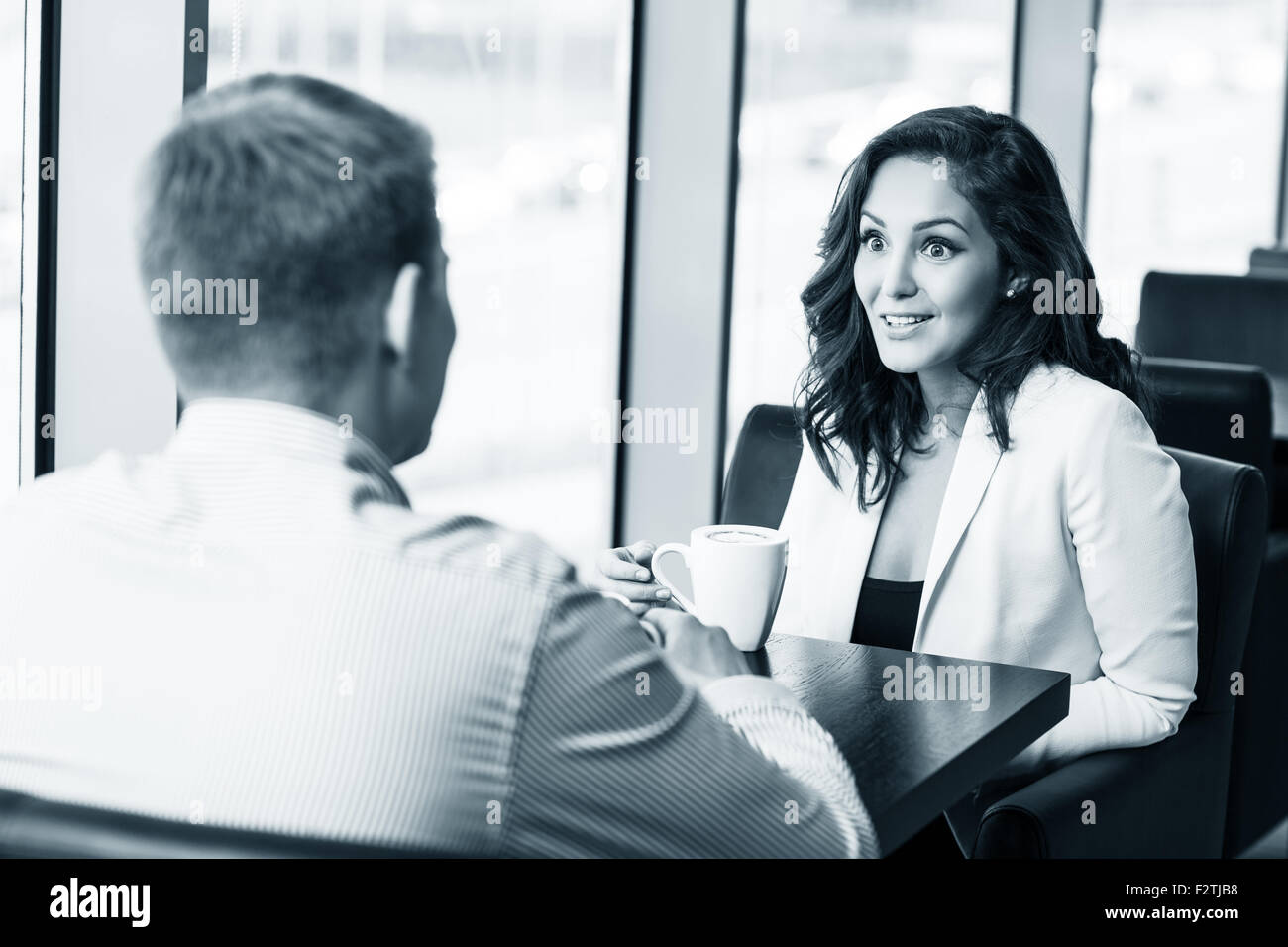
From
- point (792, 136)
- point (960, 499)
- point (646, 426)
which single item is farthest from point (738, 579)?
point (792, 136)

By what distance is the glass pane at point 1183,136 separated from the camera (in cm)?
584

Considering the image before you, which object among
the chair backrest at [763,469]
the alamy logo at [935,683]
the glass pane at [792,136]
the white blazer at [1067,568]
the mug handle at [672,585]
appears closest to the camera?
the alamy logo at [935,683]

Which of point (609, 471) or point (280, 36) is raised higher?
point (280, 36)

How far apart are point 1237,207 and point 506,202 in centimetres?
575

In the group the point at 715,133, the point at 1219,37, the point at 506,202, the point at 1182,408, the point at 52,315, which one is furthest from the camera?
the point at 1219,37

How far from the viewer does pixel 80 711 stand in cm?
85

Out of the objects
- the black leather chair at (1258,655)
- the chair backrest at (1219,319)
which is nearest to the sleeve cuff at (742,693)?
the black leather chair at (1258,655)

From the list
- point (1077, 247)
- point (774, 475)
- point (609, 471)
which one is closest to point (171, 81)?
point (774, 475)

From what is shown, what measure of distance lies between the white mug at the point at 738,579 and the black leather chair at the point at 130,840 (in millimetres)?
594

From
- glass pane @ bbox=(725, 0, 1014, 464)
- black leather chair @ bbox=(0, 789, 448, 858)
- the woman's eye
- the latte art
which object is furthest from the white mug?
glass pane @ bbox=(725, 0, 1014, 464)

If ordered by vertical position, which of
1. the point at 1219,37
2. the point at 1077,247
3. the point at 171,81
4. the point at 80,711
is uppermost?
the point at 1219,37

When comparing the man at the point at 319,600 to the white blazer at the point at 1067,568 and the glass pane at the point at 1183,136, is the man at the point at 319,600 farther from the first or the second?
the glass pane at the point at 1183,136

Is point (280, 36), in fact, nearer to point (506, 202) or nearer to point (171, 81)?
point (171, 81)
